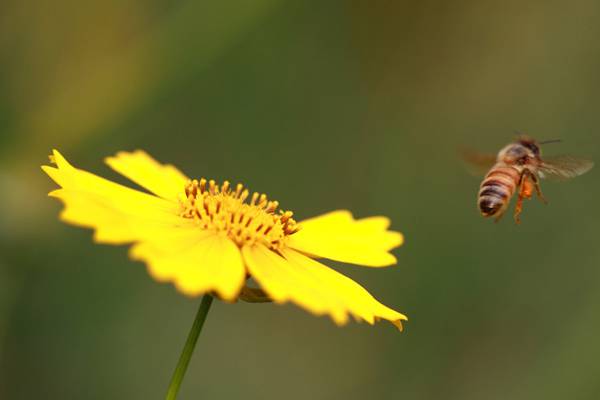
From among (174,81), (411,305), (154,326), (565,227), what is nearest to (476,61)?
(565,227)

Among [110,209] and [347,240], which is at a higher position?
[347,240]

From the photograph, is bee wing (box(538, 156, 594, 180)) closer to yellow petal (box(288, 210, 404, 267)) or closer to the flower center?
yellow petal (box(288, 210, 404, 267))

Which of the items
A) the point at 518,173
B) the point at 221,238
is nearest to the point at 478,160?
the point at 518,173

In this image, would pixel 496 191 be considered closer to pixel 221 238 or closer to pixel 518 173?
pixel 518 173

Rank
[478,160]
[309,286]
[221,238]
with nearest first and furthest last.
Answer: [309,286], [221,238], [478,160]

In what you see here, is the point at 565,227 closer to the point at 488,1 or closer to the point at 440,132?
the point at 440,132

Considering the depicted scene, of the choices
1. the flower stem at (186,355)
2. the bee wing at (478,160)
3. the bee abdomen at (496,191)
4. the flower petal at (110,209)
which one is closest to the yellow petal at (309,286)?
the flower stem at (186,355)
